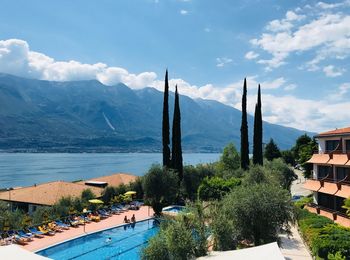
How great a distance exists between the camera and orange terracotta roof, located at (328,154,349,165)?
101ft

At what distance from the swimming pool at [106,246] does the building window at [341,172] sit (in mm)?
18343

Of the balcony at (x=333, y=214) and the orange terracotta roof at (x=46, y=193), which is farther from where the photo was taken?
the orange terracotta roof at (x=46, y=193)

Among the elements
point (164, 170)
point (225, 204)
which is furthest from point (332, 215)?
point (164, 170)

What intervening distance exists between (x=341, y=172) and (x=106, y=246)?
72.7 feet

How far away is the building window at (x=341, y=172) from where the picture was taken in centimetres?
3241

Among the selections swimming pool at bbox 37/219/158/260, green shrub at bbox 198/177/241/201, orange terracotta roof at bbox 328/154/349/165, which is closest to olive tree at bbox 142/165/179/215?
swimming pool at bbox 37/219/158/260

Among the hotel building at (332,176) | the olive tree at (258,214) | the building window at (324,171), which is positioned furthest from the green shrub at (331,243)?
the building window at (324,171)

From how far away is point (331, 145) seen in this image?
35.5m

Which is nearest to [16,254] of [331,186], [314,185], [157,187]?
[157,187]

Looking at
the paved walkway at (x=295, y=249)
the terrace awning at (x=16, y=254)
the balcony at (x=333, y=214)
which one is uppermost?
the terrace awning at (x=16, y=254)

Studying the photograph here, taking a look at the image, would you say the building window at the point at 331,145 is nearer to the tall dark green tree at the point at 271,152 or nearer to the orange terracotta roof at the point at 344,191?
the orange terracotta roof at the point at 344,191

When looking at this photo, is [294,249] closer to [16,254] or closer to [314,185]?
[314,185]

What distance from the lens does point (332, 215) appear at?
31.0 meters

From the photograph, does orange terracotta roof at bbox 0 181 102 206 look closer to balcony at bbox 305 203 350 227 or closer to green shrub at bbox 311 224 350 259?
balcony at bbox 305 203 350 227
